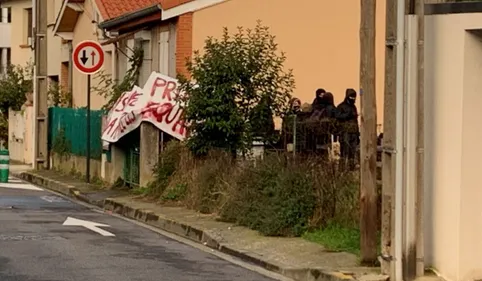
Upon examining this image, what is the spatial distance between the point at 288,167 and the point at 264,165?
0.60 m

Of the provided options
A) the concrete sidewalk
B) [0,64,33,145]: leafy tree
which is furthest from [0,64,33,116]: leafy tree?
the concrete sidewalk

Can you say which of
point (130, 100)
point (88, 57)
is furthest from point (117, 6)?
point (130, 100)

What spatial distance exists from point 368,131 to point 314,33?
12600mm

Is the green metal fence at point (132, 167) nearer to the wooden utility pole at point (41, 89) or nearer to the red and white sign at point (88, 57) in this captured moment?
the red and white sign at point (88, 57)

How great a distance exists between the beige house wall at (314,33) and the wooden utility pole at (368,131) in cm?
1177

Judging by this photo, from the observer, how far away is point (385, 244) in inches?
432

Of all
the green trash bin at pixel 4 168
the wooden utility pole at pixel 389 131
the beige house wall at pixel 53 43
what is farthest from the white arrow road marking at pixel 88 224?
the beige house wall at pixel 53 43

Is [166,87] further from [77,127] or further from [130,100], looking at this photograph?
[77,127]

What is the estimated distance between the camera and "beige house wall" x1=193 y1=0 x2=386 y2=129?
23.6 meters

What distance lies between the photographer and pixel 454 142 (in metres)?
10.6

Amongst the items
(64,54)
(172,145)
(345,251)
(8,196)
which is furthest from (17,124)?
(345,251)

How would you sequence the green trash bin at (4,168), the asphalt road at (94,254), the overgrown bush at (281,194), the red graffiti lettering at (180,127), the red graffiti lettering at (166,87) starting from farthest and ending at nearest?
the green trash bin at (4,168), the red graffiti lettering at (166,87), the red graffiti lettering at (180,127), the overgrown bush at (281,194), the asphalt road at (94,254)

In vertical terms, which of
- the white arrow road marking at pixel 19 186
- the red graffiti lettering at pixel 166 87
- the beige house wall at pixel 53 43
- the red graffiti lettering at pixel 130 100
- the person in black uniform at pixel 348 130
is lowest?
the white arrow road marking at pixel 19 186

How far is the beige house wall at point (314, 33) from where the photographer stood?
2364 centimetres
